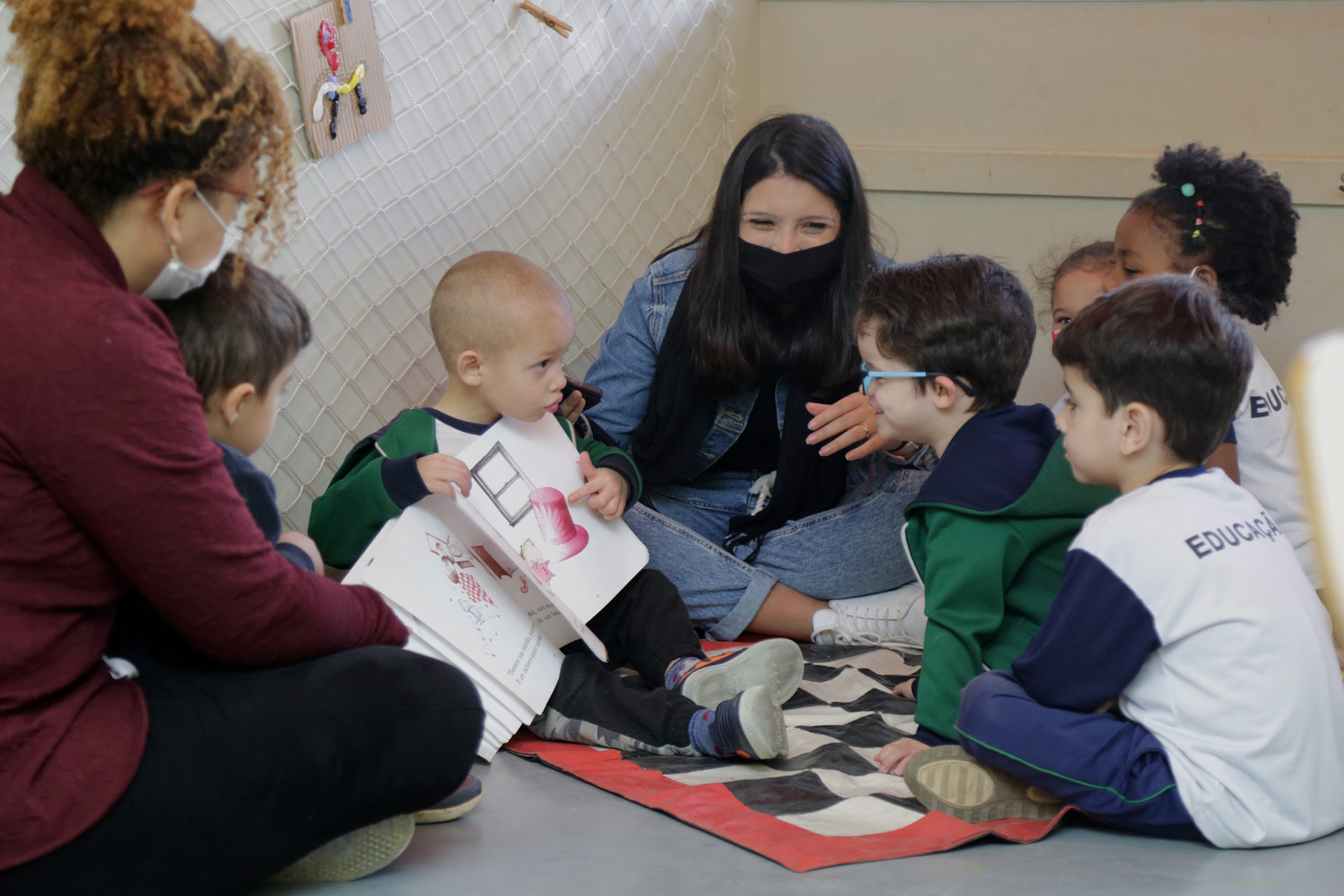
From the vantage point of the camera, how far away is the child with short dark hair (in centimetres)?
109

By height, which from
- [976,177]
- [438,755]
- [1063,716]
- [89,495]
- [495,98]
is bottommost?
[438,755]

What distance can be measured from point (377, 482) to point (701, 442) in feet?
2.19

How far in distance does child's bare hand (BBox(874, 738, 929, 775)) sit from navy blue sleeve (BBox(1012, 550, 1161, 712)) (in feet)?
0.74

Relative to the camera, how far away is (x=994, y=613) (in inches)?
56.7

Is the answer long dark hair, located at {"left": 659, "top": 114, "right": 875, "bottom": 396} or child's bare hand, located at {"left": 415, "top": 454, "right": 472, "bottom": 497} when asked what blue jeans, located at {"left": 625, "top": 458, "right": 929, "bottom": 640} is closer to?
long dark hair, located at {"left": 659, "top": 114, "right": 875, "bottom": 396}

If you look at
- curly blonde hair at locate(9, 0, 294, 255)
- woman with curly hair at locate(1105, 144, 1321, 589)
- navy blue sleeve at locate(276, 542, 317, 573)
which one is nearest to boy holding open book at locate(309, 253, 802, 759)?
navy blue sleeve at locate(276, 542, 317, 573)

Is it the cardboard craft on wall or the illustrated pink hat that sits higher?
the cardboard craft on wall

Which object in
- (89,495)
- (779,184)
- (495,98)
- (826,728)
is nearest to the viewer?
(89,495)

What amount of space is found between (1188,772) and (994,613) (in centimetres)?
32

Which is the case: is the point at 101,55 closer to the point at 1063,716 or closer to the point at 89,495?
the point at 89,495

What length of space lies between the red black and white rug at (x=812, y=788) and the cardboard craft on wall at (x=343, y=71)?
898mm

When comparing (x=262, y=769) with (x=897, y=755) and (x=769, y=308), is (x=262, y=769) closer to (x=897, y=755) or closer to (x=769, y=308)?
(x=897, y=755)

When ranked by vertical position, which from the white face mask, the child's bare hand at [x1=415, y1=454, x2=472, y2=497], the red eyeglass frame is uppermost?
the red eyeglass frame

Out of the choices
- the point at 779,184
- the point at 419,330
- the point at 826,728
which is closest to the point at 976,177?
the point at 779,184
